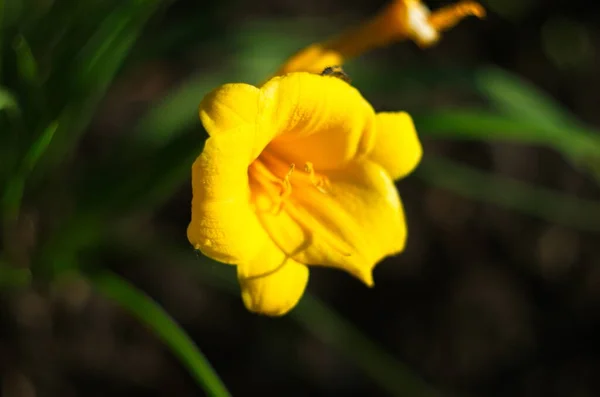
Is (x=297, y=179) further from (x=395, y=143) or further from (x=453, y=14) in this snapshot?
(x=453, y=14)

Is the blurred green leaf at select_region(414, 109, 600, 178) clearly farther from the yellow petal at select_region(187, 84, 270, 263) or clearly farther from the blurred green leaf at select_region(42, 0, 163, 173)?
the blurred green leaf at select_region(42, 0, 163, 173)

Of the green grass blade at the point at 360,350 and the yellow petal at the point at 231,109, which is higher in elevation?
the yellow petal at the point at 231,109

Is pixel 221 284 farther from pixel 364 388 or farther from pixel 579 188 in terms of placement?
pixel 579 188

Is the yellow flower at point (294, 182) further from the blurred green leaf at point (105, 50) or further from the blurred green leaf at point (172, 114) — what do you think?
the blurred green leaf at point (172, 114)

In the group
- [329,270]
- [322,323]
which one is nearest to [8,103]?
[322,323]

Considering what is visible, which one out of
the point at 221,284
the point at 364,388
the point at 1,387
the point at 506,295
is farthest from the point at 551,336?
the point at 1,387

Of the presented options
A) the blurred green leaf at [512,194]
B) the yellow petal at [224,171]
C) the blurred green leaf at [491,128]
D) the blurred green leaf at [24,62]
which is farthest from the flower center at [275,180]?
the blurred green leaf at [512,194]

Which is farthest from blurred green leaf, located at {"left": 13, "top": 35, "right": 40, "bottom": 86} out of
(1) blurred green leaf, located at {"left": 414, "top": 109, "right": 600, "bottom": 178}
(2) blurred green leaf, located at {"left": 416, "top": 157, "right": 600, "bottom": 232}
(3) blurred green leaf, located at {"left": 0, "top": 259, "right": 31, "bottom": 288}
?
(2) blurred green leaf, located at {"left": 416, "top": 157, "right": 600, "bottom": 232}
